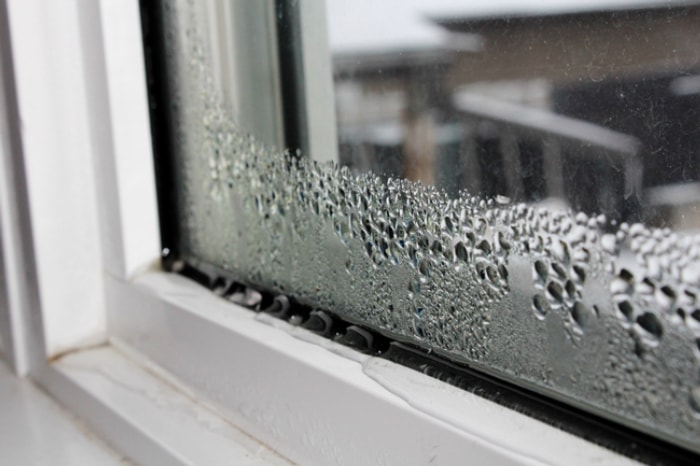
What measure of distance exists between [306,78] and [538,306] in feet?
0.72

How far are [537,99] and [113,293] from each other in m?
0.40

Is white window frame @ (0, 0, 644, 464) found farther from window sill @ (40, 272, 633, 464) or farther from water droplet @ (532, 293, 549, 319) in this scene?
water droplet @ (532, 293, 549, 319)

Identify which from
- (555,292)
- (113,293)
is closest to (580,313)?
(555,292)

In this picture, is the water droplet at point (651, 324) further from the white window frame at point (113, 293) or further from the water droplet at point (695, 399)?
the white window frame at point (113, 293)

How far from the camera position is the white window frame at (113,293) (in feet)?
1.38

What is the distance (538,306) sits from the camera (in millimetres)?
293

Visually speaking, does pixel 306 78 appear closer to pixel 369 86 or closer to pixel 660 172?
pixel 369 86

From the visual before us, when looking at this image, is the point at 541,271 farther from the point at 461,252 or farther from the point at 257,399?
the point at 257,399

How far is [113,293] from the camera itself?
0.58m

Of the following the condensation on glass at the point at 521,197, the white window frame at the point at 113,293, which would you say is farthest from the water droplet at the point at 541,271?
the white window frame at the point at 113,293

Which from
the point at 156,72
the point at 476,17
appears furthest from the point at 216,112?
the point at 476,17

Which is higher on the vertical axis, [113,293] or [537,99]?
[537,99]

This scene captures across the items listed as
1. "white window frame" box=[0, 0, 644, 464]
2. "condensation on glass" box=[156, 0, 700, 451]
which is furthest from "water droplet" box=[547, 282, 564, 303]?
"white window frame" box=[0, 0, 644, 464]

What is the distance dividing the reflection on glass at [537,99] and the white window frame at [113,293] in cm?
12
